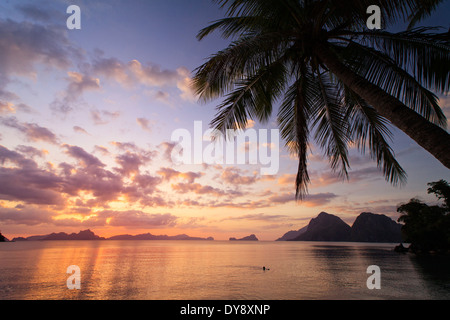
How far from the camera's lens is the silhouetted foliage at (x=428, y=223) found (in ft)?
163

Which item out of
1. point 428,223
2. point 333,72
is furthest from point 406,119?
point 428,223

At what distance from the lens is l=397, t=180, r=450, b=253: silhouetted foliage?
49.8 meters

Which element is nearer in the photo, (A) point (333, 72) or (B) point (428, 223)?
(A) point (333, 72)

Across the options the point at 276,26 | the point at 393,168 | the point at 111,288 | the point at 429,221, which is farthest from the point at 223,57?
the point at 429,221

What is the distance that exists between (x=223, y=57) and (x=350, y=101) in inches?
170

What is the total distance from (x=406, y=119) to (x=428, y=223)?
68830 millimetres

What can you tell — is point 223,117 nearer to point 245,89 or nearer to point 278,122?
point 245,89

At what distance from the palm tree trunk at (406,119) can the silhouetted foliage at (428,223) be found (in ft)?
199

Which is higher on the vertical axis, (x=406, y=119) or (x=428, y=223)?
(x=406, y=119)

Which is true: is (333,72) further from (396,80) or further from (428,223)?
(428,223)

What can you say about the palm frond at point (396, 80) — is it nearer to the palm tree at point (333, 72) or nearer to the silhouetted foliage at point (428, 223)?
the palm tree at point (333, 72)

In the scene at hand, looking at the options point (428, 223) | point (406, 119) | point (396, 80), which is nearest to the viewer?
point (406, 119)

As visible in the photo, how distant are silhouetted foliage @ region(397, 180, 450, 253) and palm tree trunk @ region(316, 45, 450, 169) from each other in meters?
60.6

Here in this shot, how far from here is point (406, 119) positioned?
3742 mm
